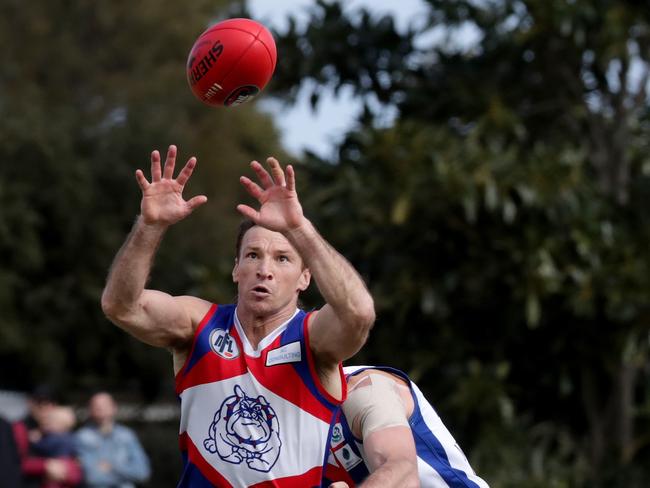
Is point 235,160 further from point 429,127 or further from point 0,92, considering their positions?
point 429,127

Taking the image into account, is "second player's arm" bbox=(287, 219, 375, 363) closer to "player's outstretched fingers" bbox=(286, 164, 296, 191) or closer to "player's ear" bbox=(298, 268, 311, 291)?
"player's outstretched fingers" bbox=(286, 164, 296, 191)

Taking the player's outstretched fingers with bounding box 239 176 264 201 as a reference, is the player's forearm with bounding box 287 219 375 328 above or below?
below

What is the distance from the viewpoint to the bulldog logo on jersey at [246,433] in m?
4.54

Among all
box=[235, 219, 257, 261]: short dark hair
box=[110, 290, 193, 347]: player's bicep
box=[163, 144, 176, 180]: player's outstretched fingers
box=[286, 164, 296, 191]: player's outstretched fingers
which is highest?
box=[163, 144, 176, 180]: player's outstretched fingers

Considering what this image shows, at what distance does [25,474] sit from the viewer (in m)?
8.85

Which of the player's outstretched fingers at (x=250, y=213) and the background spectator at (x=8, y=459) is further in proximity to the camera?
the background spectator at (x=8, y=459)

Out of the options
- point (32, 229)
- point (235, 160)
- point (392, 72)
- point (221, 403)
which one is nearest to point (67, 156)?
point (32, 229)

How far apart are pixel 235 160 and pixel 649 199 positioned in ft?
70.7

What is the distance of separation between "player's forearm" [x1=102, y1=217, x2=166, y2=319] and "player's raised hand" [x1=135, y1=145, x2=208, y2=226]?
48mm

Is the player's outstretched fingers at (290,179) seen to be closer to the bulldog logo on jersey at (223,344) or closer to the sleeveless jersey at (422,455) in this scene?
the bulldog logo on jersey at (223,344)

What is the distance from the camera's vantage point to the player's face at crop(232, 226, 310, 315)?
474 cm

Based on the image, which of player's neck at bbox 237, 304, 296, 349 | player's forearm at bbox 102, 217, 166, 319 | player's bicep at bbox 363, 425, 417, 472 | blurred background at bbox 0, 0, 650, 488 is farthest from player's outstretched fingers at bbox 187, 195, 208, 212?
blurred background at bbox 0, 0, 650, 488

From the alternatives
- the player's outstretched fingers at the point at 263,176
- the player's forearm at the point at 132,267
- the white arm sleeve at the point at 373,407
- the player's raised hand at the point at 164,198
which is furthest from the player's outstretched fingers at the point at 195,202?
the white arm sleeve at the point at 373,407

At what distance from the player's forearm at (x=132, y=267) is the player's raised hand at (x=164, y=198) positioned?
0.16 ft
